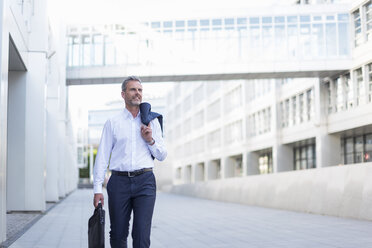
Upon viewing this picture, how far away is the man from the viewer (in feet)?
14.9

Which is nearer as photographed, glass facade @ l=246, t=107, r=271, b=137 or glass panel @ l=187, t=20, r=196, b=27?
glass panel @ l=187, t=20, r=196, b=27

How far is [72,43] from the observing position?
35.2 metres

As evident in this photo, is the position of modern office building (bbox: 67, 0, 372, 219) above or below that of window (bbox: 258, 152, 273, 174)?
above

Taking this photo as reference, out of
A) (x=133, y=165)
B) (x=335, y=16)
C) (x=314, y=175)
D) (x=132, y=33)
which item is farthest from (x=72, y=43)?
(x=133, y=165)

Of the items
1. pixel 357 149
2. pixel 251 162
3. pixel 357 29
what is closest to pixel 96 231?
pixel 357 29

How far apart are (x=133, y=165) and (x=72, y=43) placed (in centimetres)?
3177

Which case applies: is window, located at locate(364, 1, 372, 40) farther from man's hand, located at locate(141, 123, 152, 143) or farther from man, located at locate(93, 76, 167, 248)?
man's hand, located at locate(141, 123, 152, 143)

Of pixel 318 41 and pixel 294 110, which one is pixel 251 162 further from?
pixel 318 41

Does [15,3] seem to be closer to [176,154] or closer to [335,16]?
[335,16]

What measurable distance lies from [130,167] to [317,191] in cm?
1250

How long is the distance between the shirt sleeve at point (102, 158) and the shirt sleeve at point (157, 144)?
0.35 meters

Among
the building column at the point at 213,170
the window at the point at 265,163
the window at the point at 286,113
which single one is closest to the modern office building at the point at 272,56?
the window at the point at 286,113

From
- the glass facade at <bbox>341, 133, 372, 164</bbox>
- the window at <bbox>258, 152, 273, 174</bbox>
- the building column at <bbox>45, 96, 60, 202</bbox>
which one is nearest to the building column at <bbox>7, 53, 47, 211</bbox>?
the building column at <bbox>45, 96, 60, 202</bbox>

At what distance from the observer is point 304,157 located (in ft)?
142
